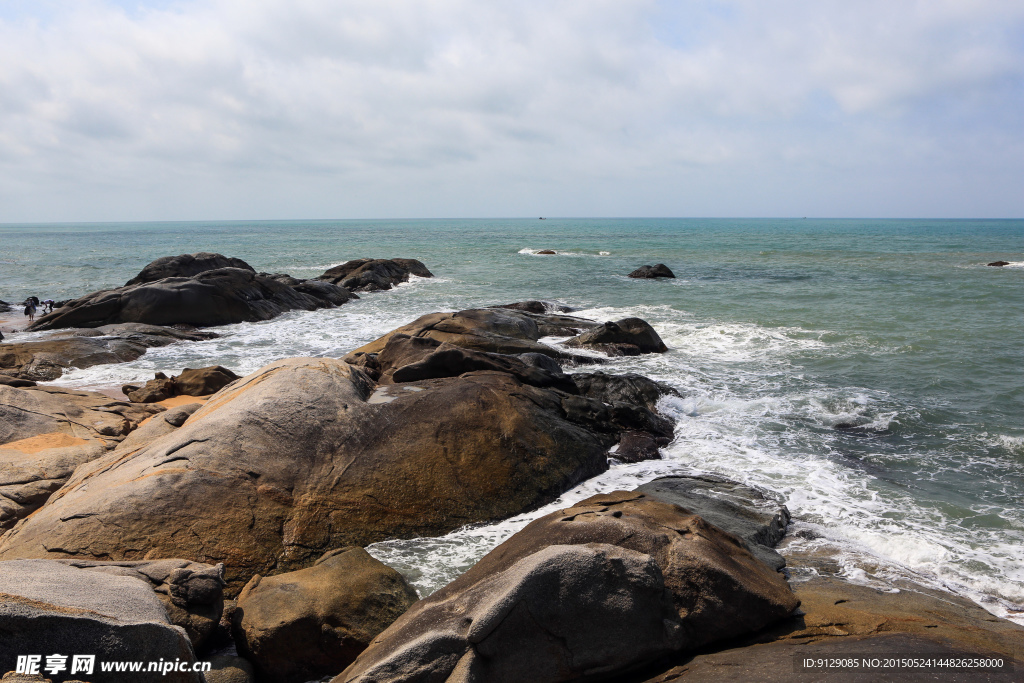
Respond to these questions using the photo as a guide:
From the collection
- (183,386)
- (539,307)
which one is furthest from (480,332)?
(539,307)

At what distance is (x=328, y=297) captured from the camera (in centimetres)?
2673

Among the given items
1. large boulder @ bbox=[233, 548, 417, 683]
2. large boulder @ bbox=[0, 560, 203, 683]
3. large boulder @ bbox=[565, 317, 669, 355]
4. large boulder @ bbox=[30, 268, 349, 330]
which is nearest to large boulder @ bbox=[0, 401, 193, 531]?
large boulder @ bbox=[0, 560, 203, 683]

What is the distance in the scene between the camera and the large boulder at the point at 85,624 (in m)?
3.52

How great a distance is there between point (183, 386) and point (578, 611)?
404 inches

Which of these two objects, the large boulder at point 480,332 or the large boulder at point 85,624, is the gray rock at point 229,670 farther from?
the large boulder at point 480,332

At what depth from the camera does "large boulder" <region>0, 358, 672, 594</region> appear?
574 centimetres

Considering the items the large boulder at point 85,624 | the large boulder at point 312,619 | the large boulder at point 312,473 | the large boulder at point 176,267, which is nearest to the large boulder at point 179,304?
the large boulder at point 176,267

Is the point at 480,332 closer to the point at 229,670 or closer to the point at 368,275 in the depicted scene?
the point at 229,670

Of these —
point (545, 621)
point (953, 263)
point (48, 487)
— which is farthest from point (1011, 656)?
point (953, 263)

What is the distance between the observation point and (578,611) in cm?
407

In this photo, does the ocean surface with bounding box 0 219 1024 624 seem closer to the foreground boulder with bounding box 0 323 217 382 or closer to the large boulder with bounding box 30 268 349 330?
the foreground boulder with bounding box 0 323 217 382

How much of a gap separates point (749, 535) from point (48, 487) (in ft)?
25.8

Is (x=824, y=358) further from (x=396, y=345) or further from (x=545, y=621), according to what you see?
(x=545, y=621)

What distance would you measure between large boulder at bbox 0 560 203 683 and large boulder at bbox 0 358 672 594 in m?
1.43
